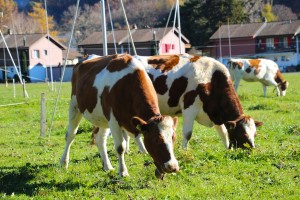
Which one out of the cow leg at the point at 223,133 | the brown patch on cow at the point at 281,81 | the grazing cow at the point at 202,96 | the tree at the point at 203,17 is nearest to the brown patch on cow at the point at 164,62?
the grazing cow at the point at 202,96

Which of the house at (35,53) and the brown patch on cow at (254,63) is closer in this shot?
the brown patch on cow at (254,63)

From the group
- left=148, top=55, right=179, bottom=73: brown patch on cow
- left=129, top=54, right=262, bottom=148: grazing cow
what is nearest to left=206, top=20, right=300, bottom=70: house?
left=148, top=55, right=179, bottom=73: brown patch on cow

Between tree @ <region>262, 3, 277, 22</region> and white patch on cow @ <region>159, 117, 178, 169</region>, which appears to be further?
tree @ <region>262, 3, 277, 22</region>

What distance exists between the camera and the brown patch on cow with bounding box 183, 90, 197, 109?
467 inches

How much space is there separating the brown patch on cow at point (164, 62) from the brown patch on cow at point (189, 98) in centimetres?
90

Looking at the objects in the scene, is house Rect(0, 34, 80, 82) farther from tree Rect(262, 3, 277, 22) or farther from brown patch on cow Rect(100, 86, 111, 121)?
brown patch on cow Rect(100, 86, 111, 121)

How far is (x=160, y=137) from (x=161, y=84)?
4.31 m

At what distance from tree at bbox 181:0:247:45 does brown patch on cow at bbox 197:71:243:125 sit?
80818 millimetres

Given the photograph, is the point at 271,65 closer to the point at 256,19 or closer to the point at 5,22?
the point at 256,19

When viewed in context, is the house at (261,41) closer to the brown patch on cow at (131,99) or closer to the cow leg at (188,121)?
the cow leg at (188,121)

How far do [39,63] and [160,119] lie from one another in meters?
89.7

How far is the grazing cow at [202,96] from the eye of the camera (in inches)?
441

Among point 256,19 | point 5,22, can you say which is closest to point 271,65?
point 256,19

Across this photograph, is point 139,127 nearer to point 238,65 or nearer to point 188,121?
point 188,121
